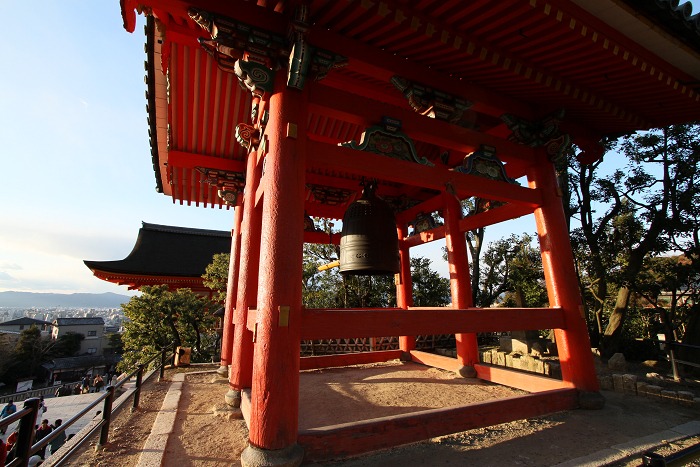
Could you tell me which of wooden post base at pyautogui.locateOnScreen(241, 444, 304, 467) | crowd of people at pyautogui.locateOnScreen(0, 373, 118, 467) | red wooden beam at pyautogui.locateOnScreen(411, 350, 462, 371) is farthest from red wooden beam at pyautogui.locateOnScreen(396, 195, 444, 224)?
crowd of people at pyautogui.locateOnScreen(0, 373, 118, 467)

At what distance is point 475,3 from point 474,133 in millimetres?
1672

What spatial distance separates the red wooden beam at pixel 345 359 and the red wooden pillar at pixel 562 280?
3.85 meters

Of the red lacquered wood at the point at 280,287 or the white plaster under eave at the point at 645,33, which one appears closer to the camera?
the red lacquered wood at the point at 280,287

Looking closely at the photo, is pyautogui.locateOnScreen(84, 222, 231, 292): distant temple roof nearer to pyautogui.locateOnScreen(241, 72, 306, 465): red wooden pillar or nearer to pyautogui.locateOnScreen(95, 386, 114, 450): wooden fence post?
pyautogui.locateOnScreen(95, 386, 114, 450): wooden fence post

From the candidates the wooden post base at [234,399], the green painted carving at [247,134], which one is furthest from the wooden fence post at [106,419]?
the green painted carving at [247,134]

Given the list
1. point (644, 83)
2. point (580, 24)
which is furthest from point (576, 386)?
point (580, 24)

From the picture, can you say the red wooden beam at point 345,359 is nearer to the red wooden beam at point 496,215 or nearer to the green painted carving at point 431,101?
the red wooden beam at point 496,215

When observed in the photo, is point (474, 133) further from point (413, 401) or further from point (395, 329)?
point (413, 401)

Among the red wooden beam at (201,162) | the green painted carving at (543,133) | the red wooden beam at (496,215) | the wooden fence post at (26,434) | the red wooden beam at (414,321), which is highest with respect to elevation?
the red wooden beam at (201,162)

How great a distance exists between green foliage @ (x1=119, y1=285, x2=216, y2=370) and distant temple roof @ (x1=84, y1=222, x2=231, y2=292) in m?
2.62

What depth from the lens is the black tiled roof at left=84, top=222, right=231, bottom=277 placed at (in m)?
18.3

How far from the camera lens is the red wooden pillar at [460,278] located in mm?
6336

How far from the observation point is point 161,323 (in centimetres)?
1250

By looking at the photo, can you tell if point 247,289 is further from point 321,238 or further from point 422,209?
point 422,209
